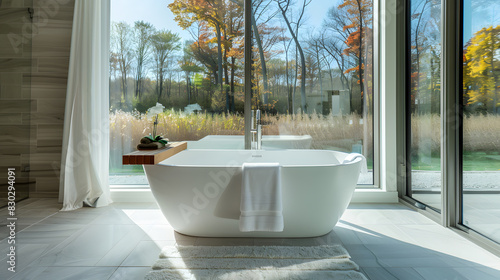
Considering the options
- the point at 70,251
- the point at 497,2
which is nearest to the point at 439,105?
the point at 497,2

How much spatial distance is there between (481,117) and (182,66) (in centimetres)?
276

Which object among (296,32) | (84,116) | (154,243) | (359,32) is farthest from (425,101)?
(84,116)

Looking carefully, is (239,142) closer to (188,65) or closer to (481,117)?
(188,65)

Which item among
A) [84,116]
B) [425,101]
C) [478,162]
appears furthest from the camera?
[84,116]

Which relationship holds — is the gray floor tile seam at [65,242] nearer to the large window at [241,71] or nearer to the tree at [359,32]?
the large window at [241,71]

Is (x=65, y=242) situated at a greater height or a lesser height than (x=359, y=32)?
lesser

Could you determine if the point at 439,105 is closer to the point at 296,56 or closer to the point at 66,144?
the point at 296,56

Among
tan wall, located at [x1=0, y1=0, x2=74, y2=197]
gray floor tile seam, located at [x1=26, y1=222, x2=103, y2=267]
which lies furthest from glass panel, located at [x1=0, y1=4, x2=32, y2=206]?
gray floor tile seam, located at [x1=26, y1=222, x2=103, y2=267]

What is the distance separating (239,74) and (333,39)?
1.08 meters

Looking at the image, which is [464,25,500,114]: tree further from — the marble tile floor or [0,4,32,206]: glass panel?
[0,4,32,206]: glass panel

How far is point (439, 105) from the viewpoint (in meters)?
2.88

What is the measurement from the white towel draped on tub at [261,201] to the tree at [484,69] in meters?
1.44

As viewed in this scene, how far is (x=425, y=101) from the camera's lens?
3113mm

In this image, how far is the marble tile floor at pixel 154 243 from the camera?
195cm
